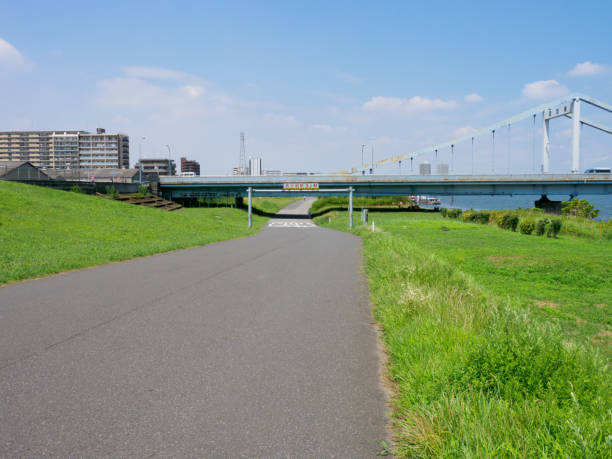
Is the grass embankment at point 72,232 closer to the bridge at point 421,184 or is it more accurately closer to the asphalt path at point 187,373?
the asphalt path at point 187,373

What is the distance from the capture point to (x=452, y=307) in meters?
6.94

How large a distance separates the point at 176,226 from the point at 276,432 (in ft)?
93.2

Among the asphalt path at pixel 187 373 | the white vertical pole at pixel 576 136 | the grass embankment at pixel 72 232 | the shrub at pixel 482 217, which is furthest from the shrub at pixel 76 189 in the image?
the white vertical pole at pixel 576 136

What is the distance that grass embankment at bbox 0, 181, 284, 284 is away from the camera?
1430 cm

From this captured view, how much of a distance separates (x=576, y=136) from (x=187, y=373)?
89335 millimetres

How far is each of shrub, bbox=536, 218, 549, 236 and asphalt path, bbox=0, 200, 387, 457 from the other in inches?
1026

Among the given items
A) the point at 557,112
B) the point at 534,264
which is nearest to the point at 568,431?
the point at 534,264

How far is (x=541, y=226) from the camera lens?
31.4m

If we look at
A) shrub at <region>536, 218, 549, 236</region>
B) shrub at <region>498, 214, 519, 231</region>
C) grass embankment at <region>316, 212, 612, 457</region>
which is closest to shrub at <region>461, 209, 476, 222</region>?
shrub at <region>498, 214, 519, 231</region>

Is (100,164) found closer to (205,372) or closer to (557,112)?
(557,112)

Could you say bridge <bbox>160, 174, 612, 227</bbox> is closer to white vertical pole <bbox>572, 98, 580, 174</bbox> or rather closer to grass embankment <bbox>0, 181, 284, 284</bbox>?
white vertical pole <bbox>572, 98, 580, 174</bbox>

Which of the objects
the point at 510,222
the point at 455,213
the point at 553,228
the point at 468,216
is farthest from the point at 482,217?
the point at 553,228

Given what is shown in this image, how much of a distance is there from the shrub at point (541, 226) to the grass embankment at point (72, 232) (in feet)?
68.9

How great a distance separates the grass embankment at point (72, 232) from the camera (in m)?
14.3
